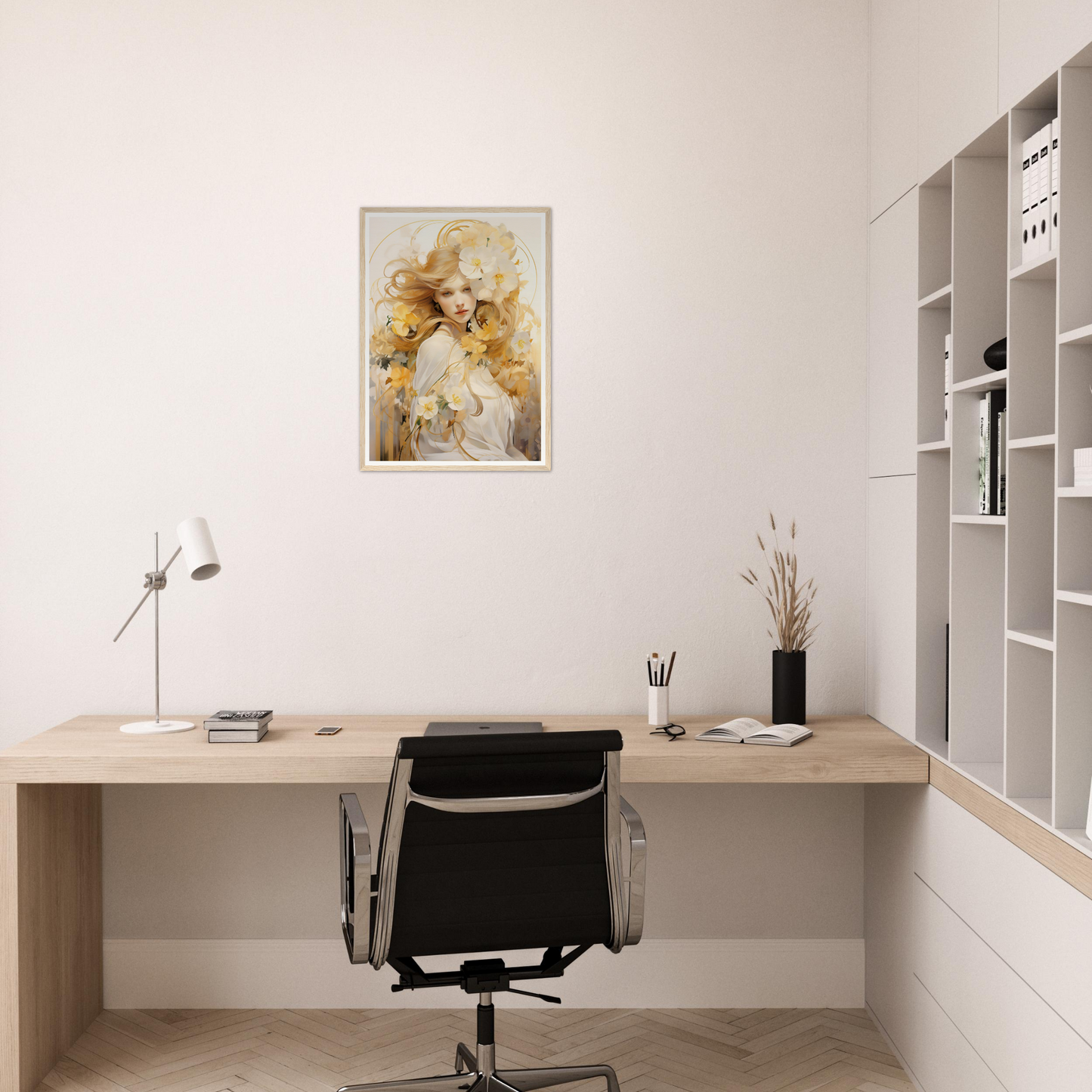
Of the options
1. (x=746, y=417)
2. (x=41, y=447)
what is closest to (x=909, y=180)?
(x=746, y=417)

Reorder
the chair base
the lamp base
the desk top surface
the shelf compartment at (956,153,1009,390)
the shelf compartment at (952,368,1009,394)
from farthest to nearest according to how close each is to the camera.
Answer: the lamp base
the desk top surface
the shelf compartment at (956,153,1009,390)
the chair base
the shelf compartment at (952,368,1009,394)

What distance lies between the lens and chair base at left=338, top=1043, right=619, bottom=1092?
2.21 meters

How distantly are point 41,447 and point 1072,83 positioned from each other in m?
2.73

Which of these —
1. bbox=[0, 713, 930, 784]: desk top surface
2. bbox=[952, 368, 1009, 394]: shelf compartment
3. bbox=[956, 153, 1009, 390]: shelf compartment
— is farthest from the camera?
bbox=[0, 713, 930, 784]: desk top surface

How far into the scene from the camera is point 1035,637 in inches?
75.9

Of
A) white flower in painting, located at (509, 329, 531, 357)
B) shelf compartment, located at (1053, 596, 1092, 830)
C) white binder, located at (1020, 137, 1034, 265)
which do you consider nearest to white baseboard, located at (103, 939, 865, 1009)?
shelf compartment, located at (1053, 596, 1092, 830)

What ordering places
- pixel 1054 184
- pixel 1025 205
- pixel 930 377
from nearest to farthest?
1. pixel 1054 184
2. pixel 1025 205
3. pixel 930 377

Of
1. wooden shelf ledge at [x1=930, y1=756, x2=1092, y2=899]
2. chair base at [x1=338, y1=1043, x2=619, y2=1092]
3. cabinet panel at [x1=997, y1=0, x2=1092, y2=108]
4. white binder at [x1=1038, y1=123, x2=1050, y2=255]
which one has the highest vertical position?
cabinet panel at [x1=997, y1=0, x2=1092, y2=108]

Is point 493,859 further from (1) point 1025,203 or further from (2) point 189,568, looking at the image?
(1) point 1025,203

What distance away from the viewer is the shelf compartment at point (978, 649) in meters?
2.33

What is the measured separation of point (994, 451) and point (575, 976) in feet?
6.10

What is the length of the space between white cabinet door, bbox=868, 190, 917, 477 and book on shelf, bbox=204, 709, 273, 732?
70.2 inches

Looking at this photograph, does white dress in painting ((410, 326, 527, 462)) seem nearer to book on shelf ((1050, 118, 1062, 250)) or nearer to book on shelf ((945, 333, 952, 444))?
book on shelf ((945, 333, 952, 444))

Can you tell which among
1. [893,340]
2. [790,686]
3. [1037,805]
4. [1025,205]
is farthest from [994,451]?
[790,686]
